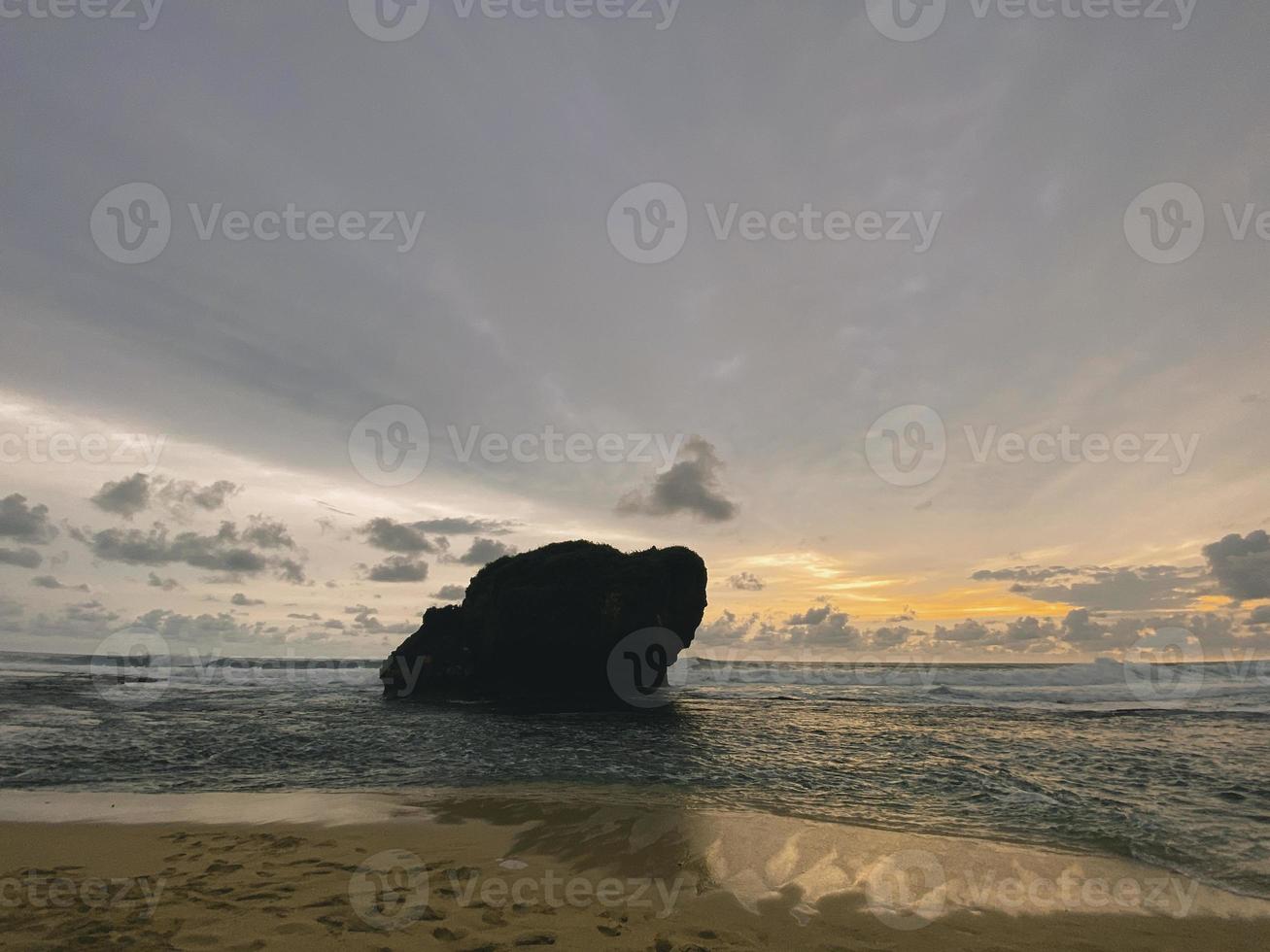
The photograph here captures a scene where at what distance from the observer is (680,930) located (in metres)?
6.75

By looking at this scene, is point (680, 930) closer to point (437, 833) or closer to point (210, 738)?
point (437, 833)

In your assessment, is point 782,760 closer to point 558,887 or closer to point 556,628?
point 558,887

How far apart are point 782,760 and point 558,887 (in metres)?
11.6

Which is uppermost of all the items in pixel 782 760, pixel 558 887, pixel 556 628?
pixel 556 628

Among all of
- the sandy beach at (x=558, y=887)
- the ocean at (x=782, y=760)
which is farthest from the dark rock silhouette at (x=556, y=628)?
the sandy beach at (x=558, y=887)

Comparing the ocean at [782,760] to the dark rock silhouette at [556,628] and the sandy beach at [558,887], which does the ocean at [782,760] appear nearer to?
the sandy beach at [558,887]

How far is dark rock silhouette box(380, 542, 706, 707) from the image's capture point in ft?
138

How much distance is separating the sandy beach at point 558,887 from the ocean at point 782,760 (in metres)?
1.80

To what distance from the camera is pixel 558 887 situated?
26.4ft

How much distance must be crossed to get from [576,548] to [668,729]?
25.1m

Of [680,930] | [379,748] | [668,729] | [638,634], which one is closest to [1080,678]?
[638,634]

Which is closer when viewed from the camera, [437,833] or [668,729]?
[437,833]

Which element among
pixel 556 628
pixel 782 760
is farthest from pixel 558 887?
pixel 556 628

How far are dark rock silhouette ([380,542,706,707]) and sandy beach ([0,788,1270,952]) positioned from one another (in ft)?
98.3
